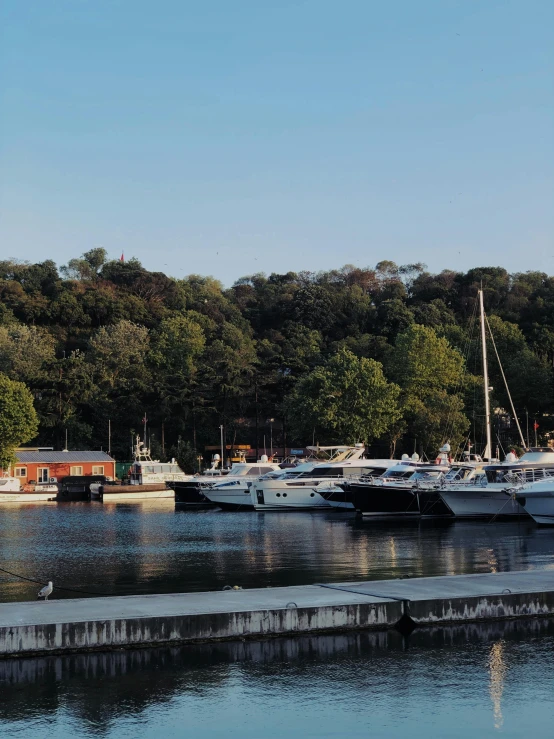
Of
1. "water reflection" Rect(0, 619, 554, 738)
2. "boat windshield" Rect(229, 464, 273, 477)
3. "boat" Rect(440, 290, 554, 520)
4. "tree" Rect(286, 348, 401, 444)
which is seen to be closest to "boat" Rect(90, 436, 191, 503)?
"boat windshield" Rect(229, 464, 273, 477)

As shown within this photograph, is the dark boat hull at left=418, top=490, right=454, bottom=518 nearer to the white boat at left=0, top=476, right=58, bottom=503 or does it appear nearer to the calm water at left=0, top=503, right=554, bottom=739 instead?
the calm water at left=0, top=503, right=554, bottom=739

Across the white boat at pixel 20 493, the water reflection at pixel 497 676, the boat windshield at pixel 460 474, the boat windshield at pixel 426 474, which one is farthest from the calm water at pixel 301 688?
the white boat at pixel 20 493

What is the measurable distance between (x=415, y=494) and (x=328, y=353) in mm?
72217

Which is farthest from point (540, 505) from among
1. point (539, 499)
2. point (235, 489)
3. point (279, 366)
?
point (279, 366)

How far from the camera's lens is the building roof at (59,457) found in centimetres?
10362

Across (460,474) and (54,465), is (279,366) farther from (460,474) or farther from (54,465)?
(460,474)

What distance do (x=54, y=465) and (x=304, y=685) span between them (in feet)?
302

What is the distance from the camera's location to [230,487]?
7400 centimetres

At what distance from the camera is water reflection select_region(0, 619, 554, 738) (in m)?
13.3

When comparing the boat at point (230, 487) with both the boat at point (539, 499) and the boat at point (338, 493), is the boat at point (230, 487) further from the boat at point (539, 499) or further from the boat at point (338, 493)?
the boat at point (539, 499)

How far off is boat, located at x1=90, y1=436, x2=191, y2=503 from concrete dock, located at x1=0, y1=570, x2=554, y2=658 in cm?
6799

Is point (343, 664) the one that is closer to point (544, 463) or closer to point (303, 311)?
point (544, 463)

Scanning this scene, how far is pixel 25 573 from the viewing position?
31547 mm

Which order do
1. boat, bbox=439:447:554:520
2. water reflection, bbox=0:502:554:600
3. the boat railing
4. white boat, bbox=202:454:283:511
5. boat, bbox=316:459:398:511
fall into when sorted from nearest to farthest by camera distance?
water reflection, bbox=0:502:554:600 → the boat railing → boat, bbox=439:447:554:520 → boat, bbox=316:459:398:511 → white boat, bbox=202:454:283:511
